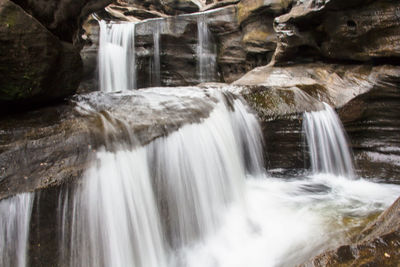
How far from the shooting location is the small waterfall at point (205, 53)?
497 inches

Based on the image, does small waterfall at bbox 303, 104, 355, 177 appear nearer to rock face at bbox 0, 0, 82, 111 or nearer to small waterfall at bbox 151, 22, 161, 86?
rock face at bbox 0, 0, 82, 111

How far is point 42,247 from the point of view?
8.52 feet

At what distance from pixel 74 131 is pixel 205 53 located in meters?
10.4

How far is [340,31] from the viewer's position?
6.83 m

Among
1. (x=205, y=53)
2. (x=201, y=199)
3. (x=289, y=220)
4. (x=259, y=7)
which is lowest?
(x=289, y=220)

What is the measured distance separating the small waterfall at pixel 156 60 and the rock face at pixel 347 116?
7.44m

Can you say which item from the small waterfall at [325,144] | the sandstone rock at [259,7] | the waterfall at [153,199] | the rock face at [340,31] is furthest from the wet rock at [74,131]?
the sandstone rock at [259,7]

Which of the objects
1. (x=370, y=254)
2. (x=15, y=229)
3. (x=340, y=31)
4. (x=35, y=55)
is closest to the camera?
(x=370, y=254)

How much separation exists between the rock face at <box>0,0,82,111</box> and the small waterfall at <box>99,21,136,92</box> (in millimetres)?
7950

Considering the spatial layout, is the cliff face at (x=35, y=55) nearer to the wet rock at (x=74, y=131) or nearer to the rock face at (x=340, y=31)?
the wet rock at (x=74, y=131)

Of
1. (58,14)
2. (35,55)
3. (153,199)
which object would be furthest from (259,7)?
(153,199)

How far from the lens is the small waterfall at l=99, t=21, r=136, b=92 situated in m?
11.9

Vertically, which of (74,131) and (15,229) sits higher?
(74,131)

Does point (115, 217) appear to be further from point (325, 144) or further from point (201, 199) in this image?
point (325, 144)
